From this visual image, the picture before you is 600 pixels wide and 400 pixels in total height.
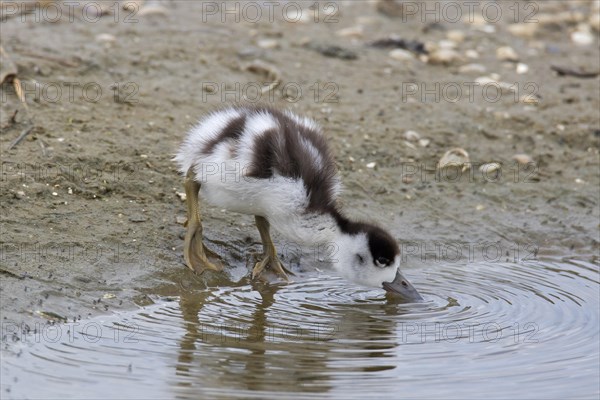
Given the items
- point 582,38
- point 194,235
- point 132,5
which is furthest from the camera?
point 582,38

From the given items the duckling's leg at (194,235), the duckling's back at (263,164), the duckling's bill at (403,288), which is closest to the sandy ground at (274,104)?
the duckling's leg at (194,235)

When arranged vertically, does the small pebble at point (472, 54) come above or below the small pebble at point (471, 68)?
above

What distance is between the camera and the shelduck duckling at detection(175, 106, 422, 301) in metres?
6.46

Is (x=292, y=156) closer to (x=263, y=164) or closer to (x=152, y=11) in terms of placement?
(x=263, y=164)

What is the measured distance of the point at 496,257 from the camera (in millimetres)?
7898

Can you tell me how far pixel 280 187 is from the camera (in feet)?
21.2

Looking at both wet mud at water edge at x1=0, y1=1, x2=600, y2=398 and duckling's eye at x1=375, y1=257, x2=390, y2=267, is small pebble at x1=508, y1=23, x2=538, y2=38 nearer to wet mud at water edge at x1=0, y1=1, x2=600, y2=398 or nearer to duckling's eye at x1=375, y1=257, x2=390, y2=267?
wet mud at water edge at x1=0, y1=1, x2=600, y2=398

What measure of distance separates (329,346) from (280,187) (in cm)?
106

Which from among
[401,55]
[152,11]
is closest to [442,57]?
[401,55]

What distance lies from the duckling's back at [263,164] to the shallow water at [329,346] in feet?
2.08

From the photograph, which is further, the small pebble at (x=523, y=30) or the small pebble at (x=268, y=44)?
the small pebble at (x=523, y=30)

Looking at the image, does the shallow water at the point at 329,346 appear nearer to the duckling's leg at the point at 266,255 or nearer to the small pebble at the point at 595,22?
the duckling's leg at the point at 266,255

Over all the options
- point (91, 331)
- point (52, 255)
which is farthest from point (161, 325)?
point (52, 255)

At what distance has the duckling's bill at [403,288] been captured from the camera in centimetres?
677
